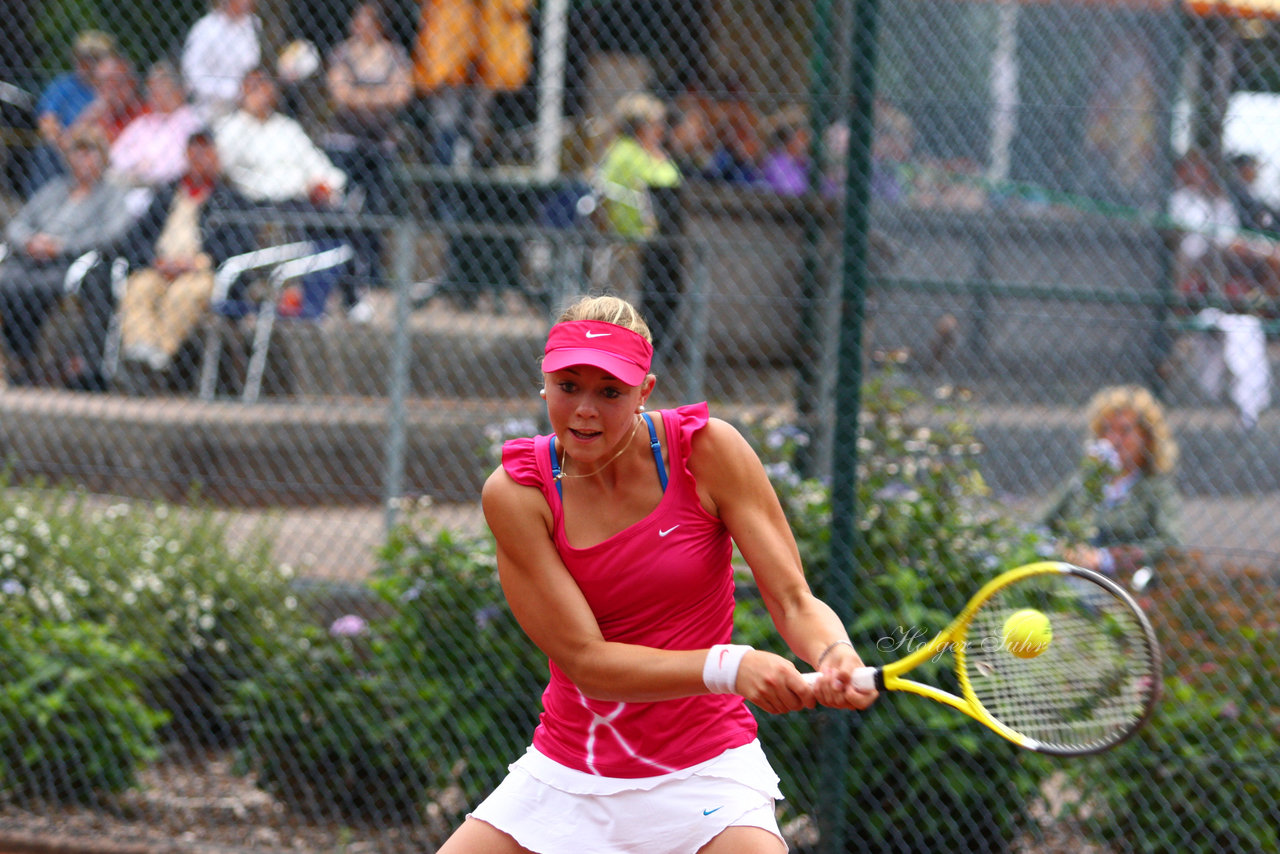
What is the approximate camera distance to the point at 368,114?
6.54 m

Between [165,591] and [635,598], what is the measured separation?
282cm

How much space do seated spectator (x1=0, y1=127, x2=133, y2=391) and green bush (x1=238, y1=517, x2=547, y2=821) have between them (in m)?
2.23

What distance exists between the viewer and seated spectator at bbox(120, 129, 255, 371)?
5.74 m

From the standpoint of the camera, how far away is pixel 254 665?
480 centimetres

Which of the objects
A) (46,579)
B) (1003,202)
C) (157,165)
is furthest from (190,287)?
(1003,202)

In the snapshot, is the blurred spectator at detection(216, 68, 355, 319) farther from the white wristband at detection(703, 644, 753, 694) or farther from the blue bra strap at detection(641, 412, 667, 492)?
the white wristband at detection(703, 644, 753, 694)

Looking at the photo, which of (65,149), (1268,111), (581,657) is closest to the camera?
(581,657)

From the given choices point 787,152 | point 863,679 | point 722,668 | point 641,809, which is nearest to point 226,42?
point 787,152

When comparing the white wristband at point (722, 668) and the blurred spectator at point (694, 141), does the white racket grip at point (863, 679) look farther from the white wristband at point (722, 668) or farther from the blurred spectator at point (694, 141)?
the blurred spectator at point (694, 141)

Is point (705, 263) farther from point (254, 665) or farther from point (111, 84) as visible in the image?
point (111, 84)

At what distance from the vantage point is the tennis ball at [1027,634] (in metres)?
2.43

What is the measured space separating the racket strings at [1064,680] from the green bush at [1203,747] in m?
0.64

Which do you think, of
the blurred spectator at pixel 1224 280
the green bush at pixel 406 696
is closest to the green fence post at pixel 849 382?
the green bush at pixel 406 696

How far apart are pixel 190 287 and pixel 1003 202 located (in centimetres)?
425
